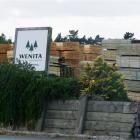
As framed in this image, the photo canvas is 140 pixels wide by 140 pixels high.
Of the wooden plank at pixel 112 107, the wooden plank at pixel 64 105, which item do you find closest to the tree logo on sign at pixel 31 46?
the wooden plank at pixel 64 105

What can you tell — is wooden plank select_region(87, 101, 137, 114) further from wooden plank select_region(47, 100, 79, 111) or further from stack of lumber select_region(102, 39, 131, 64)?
stack of lumber select_region(102, 39, 131, 64)

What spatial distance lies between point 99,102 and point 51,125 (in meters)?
1.80

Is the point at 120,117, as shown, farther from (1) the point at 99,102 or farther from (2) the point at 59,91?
(2) the point at 59,91

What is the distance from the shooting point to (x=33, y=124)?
1717cm

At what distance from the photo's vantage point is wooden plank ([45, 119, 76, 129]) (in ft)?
53.2

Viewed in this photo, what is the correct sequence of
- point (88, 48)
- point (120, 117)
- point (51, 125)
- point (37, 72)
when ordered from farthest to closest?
1. point (88, 48)
2. point (37, 72)
3. point (51, 125)
4. point (120, 117)

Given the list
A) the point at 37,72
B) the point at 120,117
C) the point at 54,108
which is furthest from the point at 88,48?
the point at 120,117

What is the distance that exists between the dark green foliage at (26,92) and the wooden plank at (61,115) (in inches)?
11.8

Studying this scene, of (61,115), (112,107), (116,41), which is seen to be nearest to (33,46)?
(116,41)

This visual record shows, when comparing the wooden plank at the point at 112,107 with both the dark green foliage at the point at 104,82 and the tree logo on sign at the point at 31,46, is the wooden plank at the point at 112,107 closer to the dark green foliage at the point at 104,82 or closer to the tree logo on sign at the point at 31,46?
the dark green foliage at the point at 104,82

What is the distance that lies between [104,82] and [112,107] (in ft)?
5.59

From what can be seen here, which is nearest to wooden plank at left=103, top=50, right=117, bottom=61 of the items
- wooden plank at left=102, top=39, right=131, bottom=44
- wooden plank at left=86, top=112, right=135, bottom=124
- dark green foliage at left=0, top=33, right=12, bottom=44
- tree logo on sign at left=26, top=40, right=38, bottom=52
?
wooden plank at left=102, top=39, right=131, bottom=44

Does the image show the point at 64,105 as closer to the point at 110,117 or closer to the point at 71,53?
the point at 110,117

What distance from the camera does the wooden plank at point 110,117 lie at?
15141 mm
